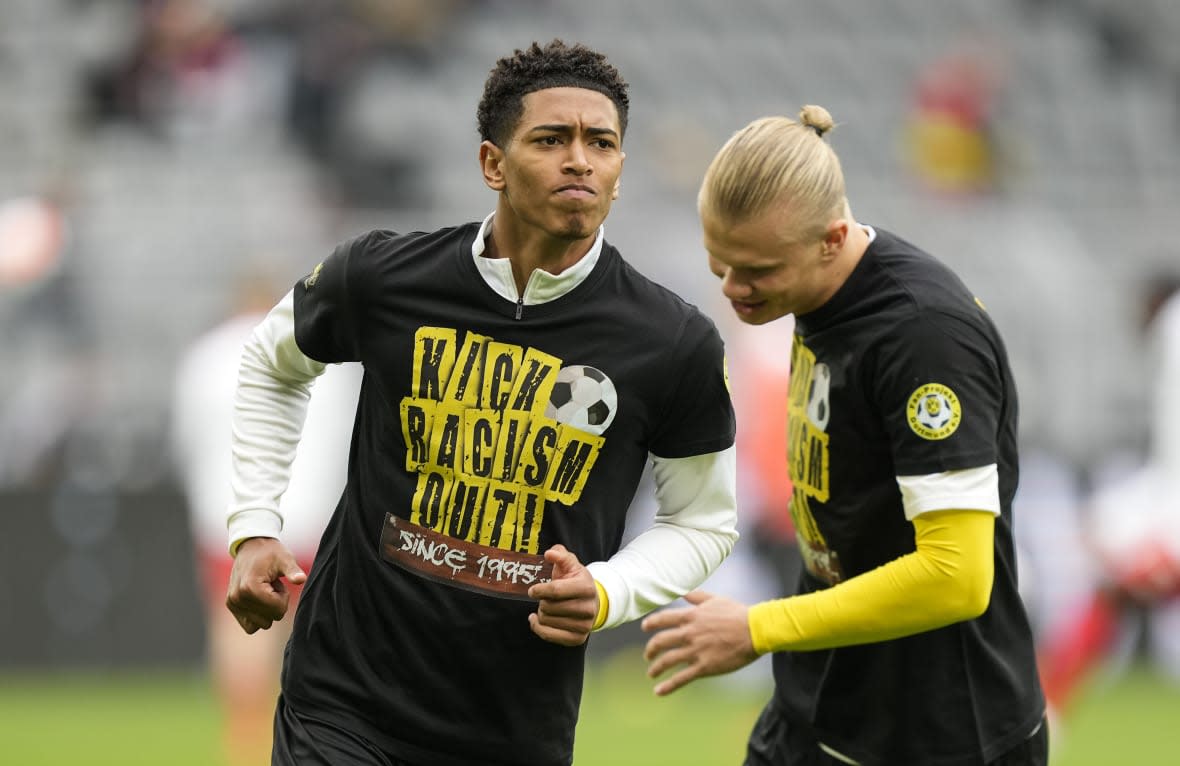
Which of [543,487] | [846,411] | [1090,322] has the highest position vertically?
[1090,322]

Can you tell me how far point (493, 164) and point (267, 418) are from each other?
89 centimetres

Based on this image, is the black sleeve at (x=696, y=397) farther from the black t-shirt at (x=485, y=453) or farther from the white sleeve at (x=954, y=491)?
the white sleeve at (x=954, y=491)

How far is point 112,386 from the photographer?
12.0 meters

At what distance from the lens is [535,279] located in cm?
390

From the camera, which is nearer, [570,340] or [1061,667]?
[570,340]

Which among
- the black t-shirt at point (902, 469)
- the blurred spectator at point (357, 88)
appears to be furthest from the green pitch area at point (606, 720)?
the blurred spectator at point (357, 88)

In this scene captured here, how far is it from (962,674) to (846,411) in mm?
695

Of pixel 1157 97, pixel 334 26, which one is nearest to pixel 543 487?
pixel 334 26

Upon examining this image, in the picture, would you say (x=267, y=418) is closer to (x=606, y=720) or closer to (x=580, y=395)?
(x=580, y=395)

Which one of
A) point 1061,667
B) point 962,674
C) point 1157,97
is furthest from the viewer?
point 1157,97

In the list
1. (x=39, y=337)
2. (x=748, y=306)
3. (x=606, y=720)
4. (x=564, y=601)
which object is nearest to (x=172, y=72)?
(x=39, y=337)

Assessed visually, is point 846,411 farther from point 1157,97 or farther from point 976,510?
point 1157,97

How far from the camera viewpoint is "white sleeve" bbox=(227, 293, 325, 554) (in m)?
4.15

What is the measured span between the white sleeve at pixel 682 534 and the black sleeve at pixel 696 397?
56 mm
